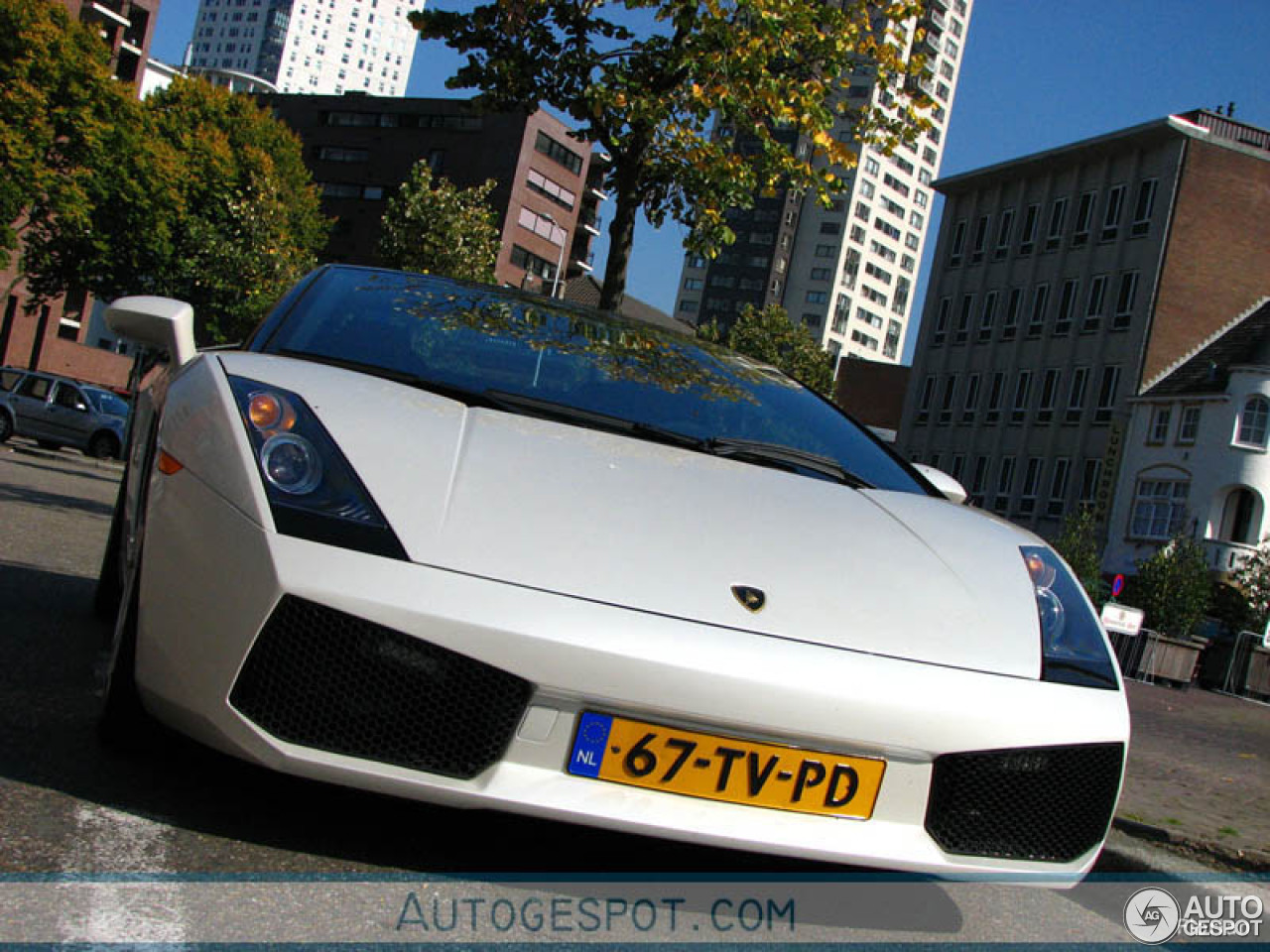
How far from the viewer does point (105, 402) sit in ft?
92.3

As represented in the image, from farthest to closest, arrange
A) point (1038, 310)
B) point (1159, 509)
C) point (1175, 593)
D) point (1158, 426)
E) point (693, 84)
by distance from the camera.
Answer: point (1038, 310), point (1158, 426), point (1159, 509), point (1175, 593), point (693, 84)

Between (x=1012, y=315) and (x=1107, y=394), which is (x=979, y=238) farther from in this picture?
Answer: (x=1107, y=394)

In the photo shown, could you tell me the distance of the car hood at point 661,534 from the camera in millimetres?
2625

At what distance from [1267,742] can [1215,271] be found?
37176mm

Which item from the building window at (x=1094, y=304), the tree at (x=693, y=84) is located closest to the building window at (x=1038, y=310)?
the building window at (x=1094, y=304)

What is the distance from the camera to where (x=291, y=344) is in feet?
11.0

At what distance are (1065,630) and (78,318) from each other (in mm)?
66847

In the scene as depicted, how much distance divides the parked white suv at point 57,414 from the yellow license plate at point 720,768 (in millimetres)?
26576

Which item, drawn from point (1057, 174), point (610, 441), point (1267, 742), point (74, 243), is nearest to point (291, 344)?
point (610, 441)

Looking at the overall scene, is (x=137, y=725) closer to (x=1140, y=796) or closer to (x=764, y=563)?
(x=764, y=563)

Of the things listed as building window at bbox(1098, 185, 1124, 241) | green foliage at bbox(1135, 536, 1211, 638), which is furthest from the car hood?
building window at bbox(1098, 185, 1124, 241)

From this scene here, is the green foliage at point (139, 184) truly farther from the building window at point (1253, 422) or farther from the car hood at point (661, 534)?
the car hood at point (661, 534)

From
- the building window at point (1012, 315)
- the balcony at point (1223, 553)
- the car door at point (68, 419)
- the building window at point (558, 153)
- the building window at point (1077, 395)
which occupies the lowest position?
the car door at point (68, 419)

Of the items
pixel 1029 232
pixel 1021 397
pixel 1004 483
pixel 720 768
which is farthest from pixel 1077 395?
pixel 720 768
